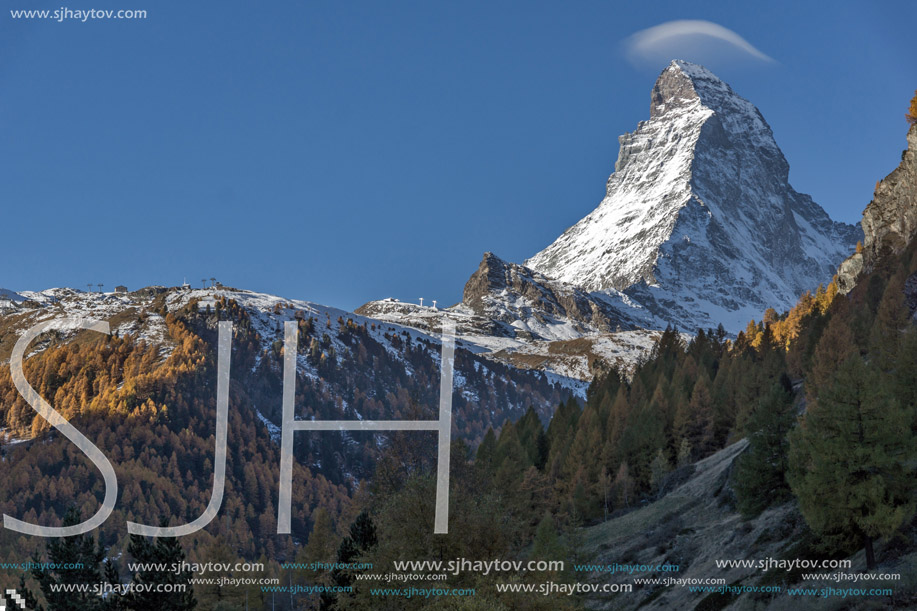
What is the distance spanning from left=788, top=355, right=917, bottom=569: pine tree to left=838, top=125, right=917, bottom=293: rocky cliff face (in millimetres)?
76423

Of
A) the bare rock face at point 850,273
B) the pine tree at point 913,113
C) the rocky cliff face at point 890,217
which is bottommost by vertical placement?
the bare rock face at point 850,273

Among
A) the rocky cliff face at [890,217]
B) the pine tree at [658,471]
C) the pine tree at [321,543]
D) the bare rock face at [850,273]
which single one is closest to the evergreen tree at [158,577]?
the pine tree at [321,543]

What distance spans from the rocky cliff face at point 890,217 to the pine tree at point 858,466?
7642 centimetres

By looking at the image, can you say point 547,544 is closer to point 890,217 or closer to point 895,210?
point 895,210

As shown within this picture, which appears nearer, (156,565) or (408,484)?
(408,484)

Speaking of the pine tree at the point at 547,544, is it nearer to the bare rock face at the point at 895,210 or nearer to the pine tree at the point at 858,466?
the pine tree at the point at 858,466

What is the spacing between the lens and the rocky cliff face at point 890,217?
106438 millimetres

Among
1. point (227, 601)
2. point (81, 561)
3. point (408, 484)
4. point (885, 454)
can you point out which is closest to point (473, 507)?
point (408, 484)

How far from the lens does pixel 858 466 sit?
117 ft

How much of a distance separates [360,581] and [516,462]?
167 feet

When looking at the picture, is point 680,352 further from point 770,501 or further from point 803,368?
point 770,501

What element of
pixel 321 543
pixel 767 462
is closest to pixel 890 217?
pixel 767 462

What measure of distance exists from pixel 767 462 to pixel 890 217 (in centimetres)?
7696

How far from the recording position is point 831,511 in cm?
3625
